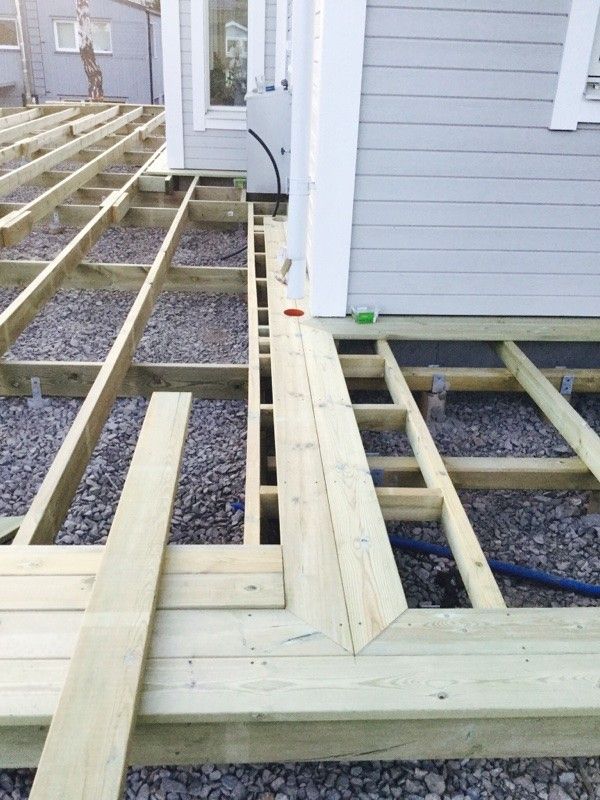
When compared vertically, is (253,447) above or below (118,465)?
above

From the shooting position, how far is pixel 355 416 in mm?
2666

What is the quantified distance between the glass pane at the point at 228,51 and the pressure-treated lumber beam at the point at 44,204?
1354mm

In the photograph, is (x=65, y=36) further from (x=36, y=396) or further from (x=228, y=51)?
(x=36, y=396)

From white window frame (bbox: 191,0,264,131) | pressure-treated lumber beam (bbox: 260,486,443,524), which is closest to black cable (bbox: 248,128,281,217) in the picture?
white window frame (bbox: 191,0,264,131)

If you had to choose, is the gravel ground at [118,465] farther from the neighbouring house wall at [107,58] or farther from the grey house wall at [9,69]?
the neighbouring house wall at [107,58]

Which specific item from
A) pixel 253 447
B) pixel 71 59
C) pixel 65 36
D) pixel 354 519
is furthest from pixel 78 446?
pixel 65 36

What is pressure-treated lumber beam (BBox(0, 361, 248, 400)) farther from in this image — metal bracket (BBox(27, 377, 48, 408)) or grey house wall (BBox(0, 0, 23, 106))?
grey house wall (BBox(0, 0, 23, 106))

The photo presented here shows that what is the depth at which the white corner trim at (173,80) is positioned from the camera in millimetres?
6281

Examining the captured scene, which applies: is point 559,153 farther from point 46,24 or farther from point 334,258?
point 46,24

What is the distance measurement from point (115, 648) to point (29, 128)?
8.08 m

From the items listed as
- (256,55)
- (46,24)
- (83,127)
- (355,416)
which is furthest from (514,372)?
(46,24)

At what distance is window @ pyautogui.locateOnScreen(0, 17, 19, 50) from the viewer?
17.4 m

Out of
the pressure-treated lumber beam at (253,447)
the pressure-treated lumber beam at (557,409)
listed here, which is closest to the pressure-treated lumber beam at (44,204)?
the pressure-treated lumber beam at (253,447)

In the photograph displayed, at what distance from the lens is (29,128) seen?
8039 mm
